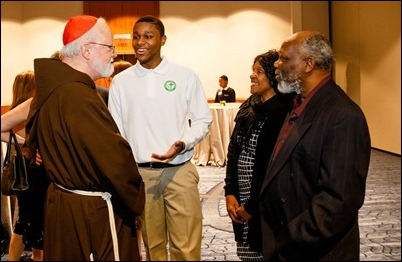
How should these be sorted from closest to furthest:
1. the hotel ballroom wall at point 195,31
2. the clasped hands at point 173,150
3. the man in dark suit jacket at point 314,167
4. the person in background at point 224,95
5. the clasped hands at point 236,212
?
1. the man in dark suit jacket at point 314,167
2. the clasped hands at point 173,150
3. the clasped hands at point 236,212
4. the person in background at point 224,95
5. the hotel ballroom wall at point 195,31

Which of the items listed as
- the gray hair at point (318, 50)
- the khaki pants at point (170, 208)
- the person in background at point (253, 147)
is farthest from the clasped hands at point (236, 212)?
the gray hair at point (318, 50)

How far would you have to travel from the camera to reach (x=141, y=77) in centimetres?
165

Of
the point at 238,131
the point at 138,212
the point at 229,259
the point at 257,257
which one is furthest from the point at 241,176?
the point at 229,259

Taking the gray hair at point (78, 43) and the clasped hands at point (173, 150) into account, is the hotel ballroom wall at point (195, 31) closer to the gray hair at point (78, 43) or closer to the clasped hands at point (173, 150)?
the clasped hands at point (173, 150)

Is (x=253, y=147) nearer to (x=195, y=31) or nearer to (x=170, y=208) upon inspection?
(x=170, y=208)

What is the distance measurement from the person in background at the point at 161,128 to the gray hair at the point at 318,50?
0.56 metres

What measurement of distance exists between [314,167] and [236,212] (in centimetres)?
55

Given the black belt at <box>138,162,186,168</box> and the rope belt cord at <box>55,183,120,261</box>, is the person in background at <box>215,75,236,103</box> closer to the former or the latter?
the black belt at <box>138,162,186,168</box>

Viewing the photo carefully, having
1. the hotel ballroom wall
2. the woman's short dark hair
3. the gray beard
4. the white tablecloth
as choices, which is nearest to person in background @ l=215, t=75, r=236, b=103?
the white tablecloth

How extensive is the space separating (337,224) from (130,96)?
0.86 m

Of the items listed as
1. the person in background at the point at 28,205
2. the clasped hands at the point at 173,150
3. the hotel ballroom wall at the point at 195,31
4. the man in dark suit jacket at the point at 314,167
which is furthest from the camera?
the hotel ballroom wall at the point at 195,31

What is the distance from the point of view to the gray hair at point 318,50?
1132 mm

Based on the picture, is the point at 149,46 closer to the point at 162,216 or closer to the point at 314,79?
the point at 162,216

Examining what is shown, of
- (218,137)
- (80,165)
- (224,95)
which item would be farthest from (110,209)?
(218,137)
